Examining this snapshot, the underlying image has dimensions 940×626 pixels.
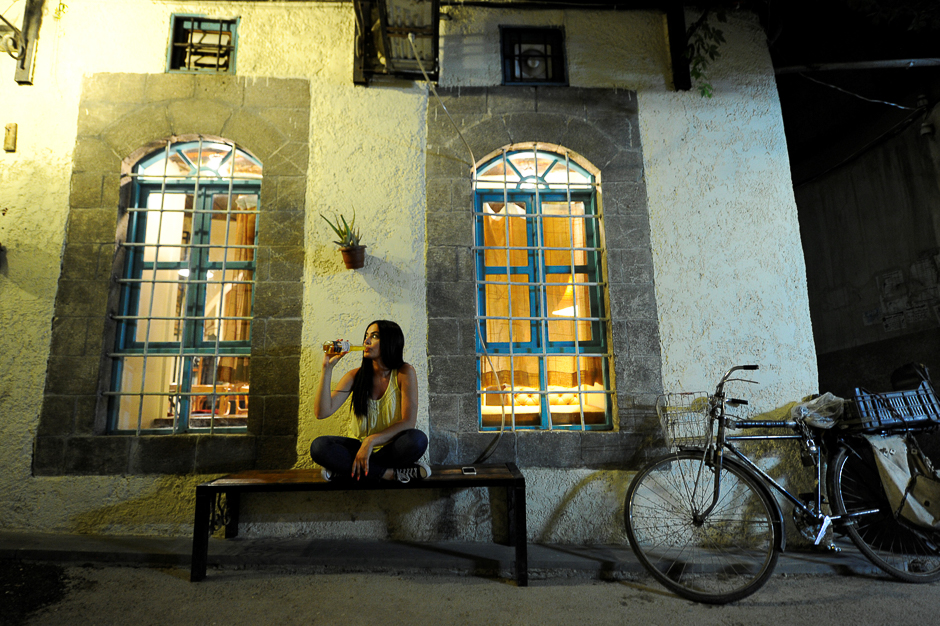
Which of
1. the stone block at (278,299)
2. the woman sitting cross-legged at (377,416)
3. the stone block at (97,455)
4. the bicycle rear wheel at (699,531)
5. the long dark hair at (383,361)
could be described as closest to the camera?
the bicycle rear wheel at (699,531)

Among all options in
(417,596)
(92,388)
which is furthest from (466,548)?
(92,388)

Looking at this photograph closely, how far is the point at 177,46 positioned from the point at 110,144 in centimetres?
101

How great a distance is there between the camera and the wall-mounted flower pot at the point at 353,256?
379cm

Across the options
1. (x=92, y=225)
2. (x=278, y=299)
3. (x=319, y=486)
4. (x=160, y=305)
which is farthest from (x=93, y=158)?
(x=319, y=486)

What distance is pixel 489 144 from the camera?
4.18 m

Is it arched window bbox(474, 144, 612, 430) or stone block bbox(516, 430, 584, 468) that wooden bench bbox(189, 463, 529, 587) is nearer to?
stone block bbox(516, 430, 584, 468)

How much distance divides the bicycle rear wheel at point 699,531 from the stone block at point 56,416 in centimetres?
391

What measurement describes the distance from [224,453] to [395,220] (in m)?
2.14

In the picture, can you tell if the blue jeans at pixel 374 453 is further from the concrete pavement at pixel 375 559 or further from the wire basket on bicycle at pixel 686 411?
the wire basket on bicycle at pixel 686 411

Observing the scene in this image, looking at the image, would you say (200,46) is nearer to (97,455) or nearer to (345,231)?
(345,231)

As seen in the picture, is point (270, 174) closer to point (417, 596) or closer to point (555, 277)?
point (555, 277)

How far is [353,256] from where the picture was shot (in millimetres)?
3795

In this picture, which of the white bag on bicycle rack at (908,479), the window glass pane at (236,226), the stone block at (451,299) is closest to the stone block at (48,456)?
the window glass pane at (236,226)

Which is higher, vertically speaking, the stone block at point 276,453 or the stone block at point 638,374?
the stone block at point 638,374
